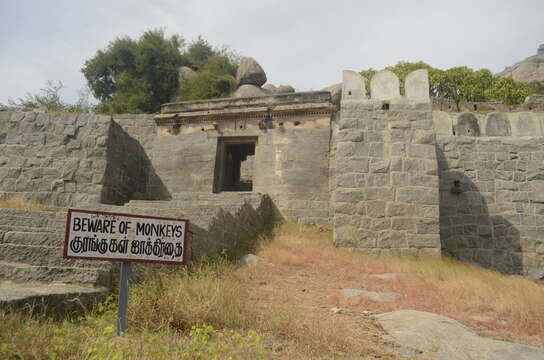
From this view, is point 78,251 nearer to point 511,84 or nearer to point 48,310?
point 48,310

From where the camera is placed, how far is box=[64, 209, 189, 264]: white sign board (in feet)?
9.80

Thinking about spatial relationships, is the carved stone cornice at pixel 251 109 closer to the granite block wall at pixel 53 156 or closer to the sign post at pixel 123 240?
the granite block wall at pixel 53 156

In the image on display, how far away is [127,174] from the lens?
439 inches

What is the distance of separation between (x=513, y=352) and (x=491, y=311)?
59.1 inches

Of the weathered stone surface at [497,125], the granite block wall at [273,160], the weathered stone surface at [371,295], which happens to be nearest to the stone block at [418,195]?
the granite block wall at [273,160]

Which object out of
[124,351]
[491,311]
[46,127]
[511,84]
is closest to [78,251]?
[124,351]

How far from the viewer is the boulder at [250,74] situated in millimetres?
23234

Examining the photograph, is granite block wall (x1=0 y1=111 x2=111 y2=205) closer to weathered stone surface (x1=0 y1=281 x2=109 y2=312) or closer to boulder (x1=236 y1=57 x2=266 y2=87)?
weathered stone surface (x1=0 y1=281 x2=109 y2=312)

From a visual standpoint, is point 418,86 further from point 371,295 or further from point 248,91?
point 248,91

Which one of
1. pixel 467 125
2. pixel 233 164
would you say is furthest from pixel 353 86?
pixel 233 164

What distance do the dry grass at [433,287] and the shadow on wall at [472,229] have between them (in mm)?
2049

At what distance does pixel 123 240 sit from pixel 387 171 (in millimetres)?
5853

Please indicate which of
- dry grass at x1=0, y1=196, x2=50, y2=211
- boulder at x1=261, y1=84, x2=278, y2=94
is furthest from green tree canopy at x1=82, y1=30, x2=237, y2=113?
dry grass at x1=0, y1=196, x2=50, y2=211

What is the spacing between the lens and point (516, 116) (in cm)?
982
